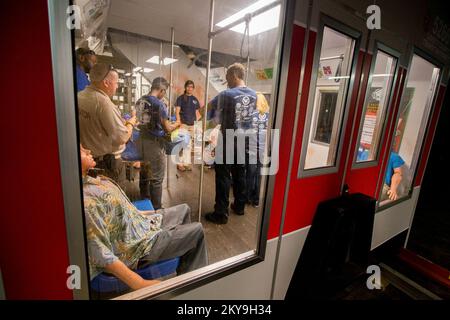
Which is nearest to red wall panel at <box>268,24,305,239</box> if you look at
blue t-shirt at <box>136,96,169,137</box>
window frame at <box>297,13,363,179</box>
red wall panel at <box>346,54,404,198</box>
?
window frame at <box>297,13,363,179</box>

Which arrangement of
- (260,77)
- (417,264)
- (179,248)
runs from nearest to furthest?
1. (179,248)
2. (260,77)
3. (417,264)

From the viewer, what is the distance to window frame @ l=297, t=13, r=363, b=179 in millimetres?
1308

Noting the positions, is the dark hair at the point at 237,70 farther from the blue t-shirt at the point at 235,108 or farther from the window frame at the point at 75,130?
the window frame at the point at 75,130

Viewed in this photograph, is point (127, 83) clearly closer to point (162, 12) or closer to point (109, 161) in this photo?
point (109, 161)

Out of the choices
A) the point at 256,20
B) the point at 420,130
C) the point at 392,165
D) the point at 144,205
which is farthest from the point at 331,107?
the point at 144,205

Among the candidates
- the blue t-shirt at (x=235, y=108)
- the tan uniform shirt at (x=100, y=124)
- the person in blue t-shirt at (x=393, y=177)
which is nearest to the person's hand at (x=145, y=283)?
the tan uniform shirt at (x=100, y=124)

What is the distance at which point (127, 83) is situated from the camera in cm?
131

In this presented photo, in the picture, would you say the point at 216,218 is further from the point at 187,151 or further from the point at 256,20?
the point at 256,20

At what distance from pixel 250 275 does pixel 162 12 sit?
1.97 meters

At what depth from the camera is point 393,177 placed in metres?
2.60

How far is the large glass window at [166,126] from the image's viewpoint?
3.68ft

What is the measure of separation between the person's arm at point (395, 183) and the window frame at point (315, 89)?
1.38m

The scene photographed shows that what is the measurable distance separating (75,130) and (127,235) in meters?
0.79
